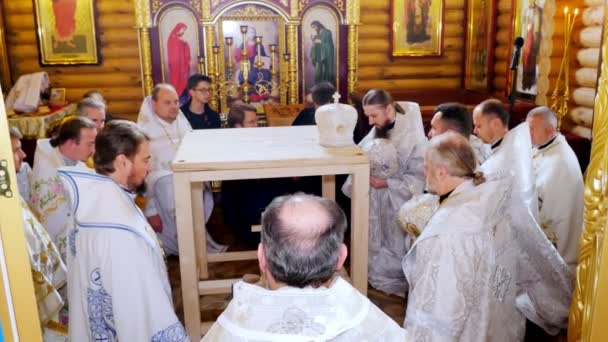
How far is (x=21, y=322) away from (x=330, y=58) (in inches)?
306

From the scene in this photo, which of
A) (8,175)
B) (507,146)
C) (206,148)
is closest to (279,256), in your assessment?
(8,175)

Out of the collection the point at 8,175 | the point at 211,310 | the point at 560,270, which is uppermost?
the point at 8,175

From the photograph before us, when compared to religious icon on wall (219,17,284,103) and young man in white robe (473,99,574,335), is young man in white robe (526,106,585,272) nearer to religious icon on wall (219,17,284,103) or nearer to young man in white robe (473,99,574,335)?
young man in white robe (473,99,574,335)

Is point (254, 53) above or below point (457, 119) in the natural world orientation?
above

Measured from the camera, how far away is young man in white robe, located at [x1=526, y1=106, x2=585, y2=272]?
420 centimetres

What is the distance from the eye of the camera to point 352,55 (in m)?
9.00

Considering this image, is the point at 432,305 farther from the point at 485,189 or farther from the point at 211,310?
the point at 211,310

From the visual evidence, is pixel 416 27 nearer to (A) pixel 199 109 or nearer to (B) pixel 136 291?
(A) pixel 199 109

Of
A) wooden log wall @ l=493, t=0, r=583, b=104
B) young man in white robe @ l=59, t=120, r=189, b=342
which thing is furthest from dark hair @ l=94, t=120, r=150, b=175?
wooden log wall @ l=493, t=0, r=583, b=104

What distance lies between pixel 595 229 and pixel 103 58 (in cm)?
870

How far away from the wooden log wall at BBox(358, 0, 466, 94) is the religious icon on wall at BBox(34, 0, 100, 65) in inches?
179

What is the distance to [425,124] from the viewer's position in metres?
6.83

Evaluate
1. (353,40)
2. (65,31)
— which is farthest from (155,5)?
(353,40)

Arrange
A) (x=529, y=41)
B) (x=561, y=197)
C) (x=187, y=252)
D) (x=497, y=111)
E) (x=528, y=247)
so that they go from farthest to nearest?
(x=529, y=41) < (x=561, y=197) < (x=497, y=111) < (x=528, y=247) < (x=187, y=252)
